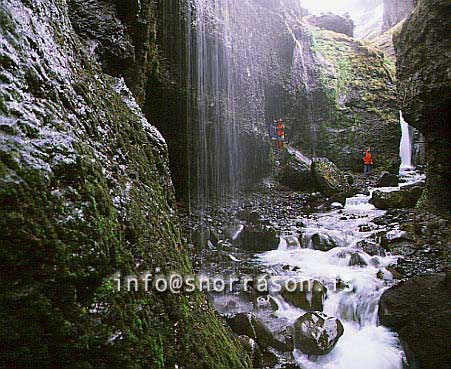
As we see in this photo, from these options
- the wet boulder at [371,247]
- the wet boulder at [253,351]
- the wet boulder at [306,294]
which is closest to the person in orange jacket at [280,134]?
the wet boulder at [371,247]

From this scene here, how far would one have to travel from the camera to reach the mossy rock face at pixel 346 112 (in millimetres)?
18734

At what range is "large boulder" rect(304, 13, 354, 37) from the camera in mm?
25859

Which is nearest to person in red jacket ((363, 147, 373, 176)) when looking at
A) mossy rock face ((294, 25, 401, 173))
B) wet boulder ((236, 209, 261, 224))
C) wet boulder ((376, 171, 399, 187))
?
mossy rock face ((294, 25, 401, 173))

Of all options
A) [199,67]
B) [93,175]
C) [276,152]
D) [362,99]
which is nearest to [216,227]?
[199,67]

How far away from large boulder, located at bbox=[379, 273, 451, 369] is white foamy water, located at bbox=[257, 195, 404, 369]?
0.17 metres

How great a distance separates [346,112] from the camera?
1961cm

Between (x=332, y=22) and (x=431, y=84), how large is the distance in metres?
19.4

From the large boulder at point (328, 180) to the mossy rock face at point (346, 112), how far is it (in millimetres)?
3473

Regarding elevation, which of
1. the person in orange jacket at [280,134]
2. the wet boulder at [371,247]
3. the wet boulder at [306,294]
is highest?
the person in orange jacket at [280,134]

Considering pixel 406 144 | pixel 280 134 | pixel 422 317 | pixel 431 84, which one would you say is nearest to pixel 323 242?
pixel 422 317

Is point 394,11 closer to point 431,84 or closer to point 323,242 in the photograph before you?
point 431,84

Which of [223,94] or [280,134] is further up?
[223,94]

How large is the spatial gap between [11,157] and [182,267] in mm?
1530

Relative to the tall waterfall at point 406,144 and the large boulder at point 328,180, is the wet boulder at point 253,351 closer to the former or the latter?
the large boulder at point 328,180
